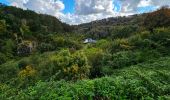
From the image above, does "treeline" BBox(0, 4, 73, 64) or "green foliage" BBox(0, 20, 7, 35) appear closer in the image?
"treeline" BBox(0, 4, 73, 64)

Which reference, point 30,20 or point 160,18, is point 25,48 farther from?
point 160,18

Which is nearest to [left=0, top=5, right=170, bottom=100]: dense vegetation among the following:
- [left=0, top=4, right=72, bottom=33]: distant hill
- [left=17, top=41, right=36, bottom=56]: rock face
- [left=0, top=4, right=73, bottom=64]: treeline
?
[left=17, top=41, right=36, bottom=56]: rock face

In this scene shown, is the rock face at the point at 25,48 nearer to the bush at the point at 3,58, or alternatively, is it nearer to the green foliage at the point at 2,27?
the bush at the point at 3,58

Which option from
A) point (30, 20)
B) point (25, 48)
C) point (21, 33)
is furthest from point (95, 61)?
point (30, 20)

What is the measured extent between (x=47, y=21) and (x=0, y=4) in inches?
569

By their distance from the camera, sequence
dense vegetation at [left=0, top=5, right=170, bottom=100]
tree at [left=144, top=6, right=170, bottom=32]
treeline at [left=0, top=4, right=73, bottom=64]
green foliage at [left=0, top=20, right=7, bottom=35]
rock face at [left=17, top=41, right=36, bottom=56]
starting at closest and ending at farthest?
dense vegetation at [left=0, top=5, right=170, bottom=100]
tree at [left=144, top=6, right=170, bottom=32]
rock face at [left=17, top=41, right=36, bottom=56]
treeline at [left=0, top=4, right=73, bottom=64]
green foliage at [left=0, top=20, right=7, bottom=35]

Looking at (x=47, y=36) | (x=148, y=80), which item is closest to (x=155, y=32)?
(x=148, y=80)

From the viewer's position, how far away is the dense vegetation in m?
10.8

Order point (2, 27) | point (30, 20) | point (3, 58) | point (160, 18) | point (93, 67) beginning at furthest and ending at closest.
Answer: point (30, 20)
point (2, 27)
point (3, 58)
point (160, 18)
point (93, 67)

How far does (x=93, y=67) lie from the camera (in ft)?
82.7

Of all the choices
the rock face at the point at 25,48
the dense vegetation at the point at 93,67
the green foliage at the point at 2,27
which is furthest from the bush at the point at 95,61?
the green foliage at the point at 2,27

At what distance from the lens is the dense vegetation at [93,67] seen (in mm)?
10828

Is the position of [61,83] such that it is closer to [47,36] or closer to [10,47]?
[10,47]

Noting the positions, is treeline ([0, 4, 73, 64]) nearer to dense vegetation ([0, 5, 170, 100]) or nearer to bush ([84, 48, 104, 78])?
dense vegetation ([0, 5, 170, 100])
